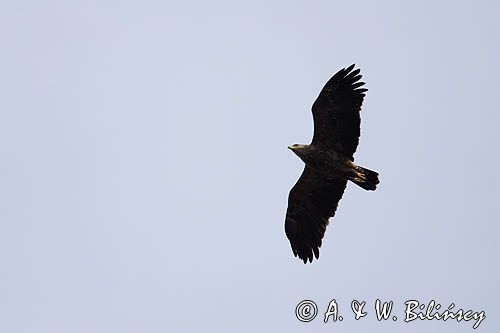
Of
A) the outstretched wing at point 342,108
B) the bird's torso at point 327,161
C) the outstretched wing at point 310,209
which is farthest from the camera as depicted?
the outstretched wing at point 310,209

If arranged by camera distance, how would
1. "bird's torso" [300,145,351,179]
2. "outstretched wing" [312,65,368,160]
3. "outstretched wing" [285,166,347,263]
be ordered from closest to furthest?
"outstretched wing" [312,65,368,160], "bird's torso" [300,145,351,179], "outstretched wing" [285,166,347,263]

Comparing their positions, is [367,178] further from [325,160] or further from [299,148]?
[299,148]

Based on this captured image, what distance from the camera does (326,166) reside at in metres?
20.4

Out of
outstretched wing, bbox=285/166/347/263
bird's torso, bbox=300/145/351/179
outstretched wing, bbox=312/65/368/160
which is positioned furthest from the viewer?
outstretched wing, bbox=285/166/347/263

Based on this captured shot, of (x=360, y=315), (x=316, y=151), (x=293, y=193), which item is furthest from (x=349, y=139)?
Answer: (x=360, y=315)

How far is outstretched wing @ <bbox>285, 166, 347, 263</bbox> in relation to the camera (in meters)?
21.3

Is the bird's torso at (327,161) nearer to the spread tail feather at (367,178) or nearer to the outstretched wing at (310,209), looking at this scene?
the spread tail feather at (367,178)

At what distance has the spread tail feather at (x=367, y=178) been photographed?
20.0 m

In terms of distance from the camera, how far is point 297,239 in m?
21.6

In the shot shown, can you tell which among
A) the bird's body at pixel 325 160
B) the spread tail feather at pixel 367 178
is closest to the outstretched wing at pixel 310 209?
the bird's body at pixel 325 160

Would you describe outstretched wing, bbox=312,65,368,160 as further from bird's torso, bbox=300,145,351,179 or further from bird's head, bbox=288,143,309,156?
bird's head, bbox=288,143,309,156

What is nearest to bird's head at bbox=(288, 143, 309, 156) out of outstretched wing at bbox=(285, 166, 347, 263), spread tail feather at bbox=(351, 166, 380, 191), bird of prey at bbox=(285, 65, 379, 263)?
bird of prey at bbox=(285, 65, 379, 263)

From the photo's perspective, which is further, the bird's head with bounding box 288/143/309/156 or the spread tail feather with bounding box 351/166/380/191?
the bird's head with bounding box 288/143/309/156

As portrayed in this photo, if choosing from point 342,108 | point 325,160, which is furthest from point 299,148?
point 342,108
